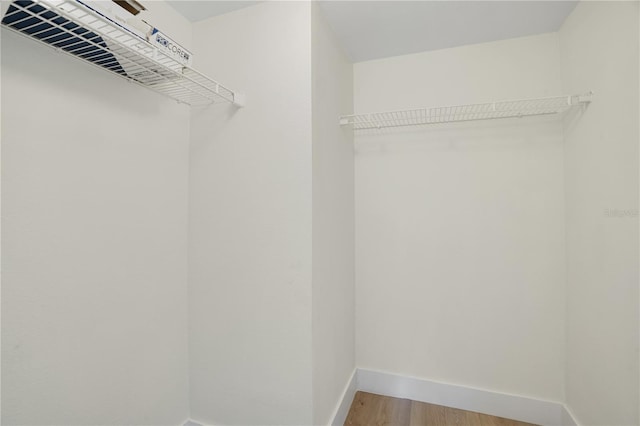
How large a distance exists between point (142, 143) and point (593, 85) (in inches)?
76.8

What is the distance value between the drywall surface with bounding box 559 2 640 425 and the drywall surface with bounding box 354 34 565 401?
0.33 ft

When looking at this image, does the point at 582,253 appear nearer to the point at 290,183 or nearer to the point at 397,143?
the point at 397,143

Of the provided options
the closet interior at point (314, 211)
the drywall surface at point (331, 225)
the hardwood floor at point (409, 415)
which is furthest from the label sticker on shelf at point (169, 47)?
the hardwood floor at point (409, 415)

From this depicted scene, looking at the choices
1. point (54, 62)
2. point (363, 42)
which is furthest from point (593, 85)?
point (54, 62)

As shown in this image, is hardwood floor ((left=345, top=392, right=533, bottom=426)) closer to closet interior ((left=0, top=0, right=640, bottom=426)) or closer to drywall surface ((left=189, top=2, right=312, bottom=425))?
closet interior ((left=0, top=0, right=640, bottom=426))

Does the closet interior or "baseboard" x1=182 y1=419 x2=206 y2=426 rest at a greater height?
the closet interior

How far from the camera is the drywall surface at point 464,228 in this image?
60.6 inches

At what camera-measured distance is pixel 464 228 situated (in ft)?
5.49

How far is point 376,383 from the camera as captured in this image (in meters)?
1.81

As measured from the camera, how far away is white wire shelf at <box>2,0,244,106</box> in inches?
28.0

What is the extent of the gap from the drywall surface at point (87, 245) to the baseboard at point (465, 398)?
116 centimetres

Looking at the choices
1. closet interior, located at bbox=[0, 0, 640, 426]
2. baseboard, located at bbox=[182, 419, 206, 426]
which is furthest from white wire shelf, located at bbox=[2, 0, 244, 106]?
baseboard, located at bbox=[182, 419, 206, 426]

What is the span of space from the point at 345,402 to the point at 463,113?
1.79 m

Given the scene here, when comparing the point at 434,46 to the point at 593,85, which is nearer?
the point at 593,85
